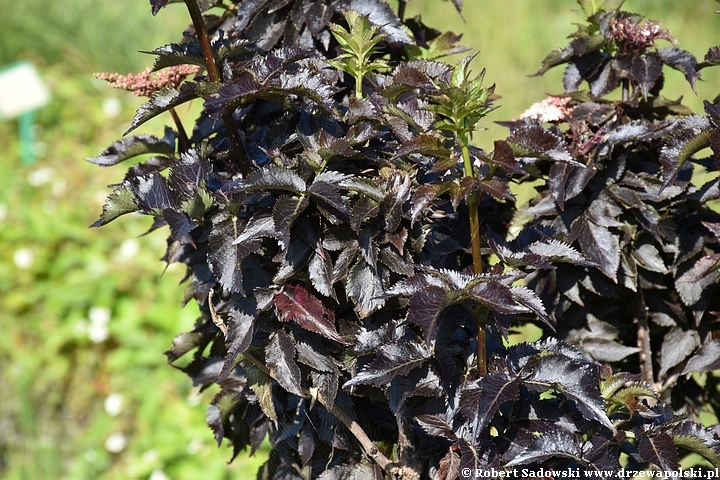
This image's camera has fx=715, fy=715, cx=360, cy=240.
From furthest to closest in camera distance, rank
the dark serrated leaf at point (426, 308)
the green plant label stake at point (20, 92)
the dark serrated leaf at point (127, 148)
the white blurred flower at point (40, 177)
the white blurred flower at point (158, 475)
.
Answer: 1. the white blurred flower at point (40, 177)
2. the green plant label stake at point (20, 92)
3. the white blurred flower at point (158, 475)
4. the dark serrated leaf at point (127, 148)
5. the dark serrated leaf at point (426, 308)

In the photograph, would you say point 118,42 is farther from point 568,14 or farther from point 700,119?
point 700,119

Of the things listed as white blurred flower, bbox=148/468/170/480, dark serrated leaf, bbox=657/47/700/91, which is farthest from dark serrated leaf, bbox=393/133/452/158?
white blurred flower, bbox=148/468/170/480

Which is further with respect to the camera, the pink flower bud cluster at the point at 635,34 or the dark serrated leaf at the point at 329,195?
the pink flower bud cluster at the point at 635,34

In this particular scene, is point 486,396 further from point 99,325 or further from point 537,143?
point 99,325

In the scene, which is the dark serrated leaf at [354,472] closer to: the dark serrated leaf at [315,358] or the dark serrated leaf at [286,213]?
the dark serrated leaf at [315,358]

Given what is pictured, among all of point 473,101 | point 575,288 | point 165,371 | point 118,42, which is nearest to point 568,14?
point 118,42

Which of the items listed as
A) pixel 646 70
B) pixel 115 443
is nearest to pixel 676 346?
pixel 646 70

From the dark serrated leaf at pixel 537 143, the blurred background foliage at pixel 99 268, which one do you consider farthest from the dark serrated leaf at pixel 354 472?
the blurred background foliage at pixel 99 268
